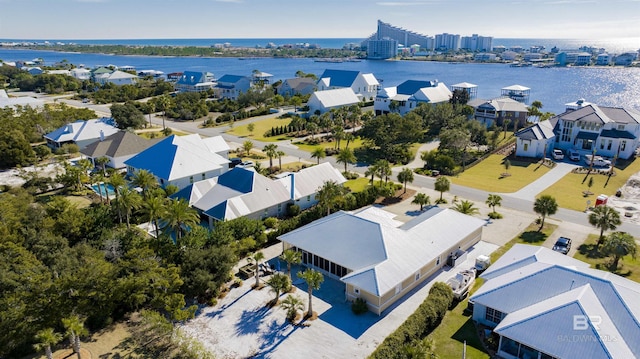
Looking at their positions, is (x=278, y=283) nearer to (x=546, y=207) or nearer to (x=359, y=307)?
(x=359, y=307)

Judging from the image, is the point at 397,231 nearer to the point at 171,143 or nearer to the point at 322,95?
the point at 171,143

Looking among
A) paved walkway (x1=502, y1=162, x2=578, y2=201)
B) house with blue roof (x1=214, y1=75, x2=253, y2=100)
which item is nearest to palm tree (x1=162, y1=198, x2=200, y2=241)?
paved walkway (x1=502, y1=162, x2=578, y2=201)

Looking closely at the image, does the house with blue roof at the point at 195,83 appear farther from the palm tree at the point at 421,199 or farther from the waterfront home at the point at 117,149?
the palm tree at the point at 421,199

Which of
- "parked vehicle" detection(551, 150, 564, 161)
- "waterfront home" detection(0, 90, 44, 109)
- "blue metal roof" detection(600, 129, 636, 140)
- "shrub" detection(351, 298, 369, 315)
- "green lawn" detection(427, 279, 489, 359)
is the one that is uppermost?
"waterfront home" detection(0, 90, 44, 109)

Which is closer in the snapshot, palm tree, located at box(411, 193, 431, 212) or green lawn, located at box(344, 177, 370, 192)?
palm tree, located at box(411, 193, 431, 212)

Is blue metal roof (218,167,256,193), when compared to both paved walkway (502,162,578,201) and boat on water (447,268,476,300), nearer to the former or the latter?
boat on water (447,268,476,300)

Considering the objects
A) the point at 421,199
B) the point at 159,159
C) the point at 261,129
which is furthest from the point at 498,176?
the point at 261,129
